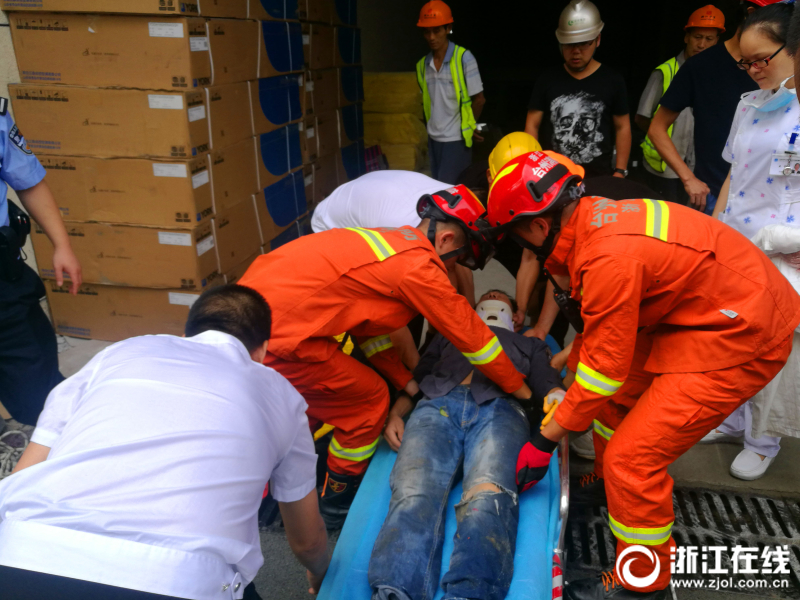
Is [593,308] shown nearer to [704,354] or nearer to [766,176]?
[704,354]

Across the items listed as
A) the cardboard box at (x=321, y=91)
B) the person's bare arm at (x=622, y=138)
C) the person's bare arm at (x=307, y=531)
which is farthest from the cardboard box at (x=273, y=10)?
the person's bare arm at (x=307, y=531)

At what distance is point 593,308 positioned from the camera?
1.74 m

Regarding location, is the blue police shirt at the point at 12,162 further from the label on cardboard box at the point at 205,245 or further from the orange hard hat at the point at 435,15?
the orange hard hat at the point at 435,15

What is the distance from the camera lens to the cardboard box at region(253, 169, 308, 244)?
4.15 metres

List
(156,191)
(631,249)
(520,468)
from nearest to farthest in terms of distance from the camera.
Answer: (631,249), (520,468), (156,191)

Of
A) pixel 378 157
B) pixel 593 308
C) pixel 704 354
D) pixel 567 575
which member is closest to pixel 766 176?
pixel 704 354

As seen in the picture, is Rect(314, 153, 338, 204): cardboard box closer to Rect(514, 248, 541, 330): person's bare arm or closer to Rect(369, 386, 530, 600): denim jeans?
Rect(514, 248, 541, 330): person's bare arm

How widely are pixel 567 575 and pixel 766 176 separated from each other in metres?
1.69

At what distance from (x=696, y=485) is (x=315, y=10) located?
183 inches

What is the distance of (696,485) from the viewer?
8.27ft

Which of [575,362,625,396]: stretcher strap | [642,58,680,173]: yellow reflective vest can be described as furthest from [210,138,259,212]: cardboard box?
[642,58,680,173]: yellow reflective vest

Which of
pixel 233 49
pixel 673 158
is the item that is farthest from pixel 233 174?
pixel 673 158

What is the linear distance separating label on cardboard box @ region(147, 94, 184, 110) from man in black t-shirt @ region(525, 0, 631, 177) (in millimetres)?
2057

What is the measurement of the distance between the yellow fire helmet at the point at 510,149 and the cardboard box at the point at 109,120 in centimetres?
Result: 163
